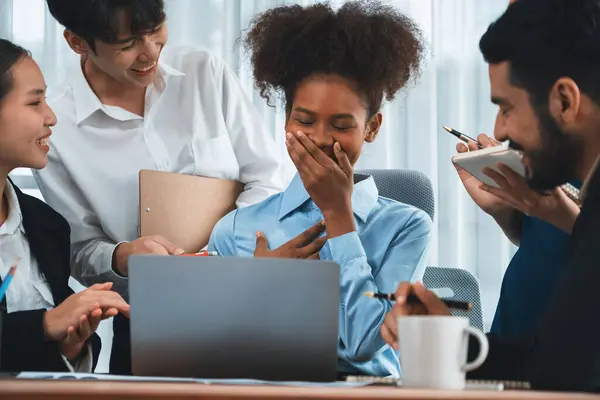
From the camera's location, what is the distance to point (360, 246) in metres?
1.50

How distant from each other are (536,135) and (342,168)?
1.44ft

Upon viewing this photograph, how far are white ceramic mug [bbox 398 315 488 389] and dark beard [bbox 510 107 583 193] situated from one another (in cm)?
42

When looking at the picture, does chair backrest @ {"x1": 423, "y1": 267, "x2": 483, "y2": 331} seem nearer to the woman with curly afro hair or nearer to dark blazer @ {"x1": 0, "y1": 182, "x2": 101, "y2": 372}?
the woman with curly afro hair

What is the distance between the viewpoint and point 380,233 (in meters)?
1.64

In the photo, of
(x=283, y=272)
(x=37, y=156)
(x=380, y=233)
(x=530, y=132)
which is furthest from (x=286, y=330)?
(x=37, y=156)

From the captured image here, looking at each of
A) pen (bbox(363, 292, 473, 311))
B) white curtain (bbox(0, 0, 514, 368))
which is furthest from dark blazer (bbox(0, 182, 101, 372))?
white curtain (bbox(0, 0, 514, 368))

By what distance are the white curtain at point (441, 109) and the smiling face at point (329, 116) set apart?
1543 millimetres

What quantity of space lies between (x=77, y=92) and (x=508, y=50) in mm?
1149

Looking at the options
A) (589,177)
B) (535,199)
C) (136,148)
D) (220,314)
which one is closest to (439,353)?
(220,314)

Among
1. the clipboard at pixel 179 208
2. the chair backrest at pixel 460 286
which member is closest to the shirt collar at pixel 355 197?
the clipboard at pixel 179 208

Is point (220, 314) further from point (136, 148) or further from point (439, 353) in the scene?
point (136, 148)

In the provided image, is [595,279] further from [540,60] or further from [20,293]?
[20,293]

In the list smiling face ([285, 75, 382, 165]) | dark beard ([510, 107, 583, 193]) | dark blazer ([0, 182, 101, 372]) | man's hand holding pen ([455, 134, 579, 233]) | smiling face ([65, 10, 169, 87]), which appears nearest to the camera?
dark beard ([510, 107, 583, 193])

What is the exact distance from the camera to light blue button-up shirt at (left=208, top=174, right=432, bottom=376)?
149 centimetres
